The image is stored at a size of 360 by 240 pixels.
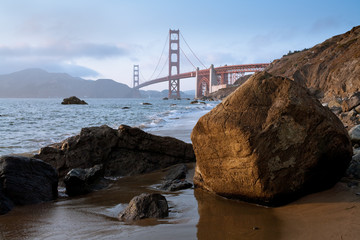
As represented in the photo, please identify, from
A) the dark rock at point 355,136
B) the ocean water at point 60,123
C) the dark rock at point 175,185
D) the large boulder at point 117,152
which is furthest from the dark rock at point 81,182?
the dark rock at point 355,136

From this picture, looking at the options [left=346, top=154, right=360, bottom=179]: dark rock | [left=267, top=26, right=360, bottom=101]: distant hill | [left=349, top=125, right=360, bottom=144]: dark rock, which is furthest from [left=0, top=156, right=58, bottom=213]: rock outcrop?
[left=267, top=26, right=360, bottom=101]: distant hill

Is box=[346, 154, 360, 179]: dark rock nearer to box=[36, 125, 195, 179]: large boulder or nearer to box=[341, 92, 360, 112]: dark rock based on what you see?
box=[36, 125, 195, 179]: large boulder

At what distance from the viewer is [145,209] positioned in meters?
2.03

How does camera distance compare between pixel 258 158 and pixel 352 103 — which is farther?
pixel 352 103

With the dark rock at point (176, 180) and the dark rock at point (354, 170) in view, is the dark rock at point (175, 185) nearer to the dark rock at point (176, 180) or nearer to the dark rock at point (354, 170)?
the dark rock at point (176, 180)

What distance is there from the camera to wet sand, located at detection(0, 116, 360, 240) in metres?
1.65

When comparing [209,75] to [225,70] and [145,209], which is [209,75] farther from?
[145,209]

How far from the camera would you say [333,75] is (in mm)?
15664

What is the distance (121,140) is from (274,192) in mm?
2233

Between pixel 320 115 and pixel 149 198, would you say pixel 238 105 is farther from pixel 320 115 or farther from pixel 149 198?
pixel 149 198

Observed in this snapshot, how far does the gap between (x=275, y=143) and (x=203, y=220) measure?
2.33 ft

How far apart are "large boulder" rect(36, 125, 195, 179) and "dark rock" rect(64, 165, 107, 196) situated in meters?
0.53

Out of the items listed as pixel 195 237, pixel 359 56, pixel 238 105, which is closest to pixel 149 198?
pixel 195 237

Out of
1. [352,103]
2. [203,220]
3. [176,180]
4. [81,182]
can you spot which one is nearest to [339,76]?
[352,103]
